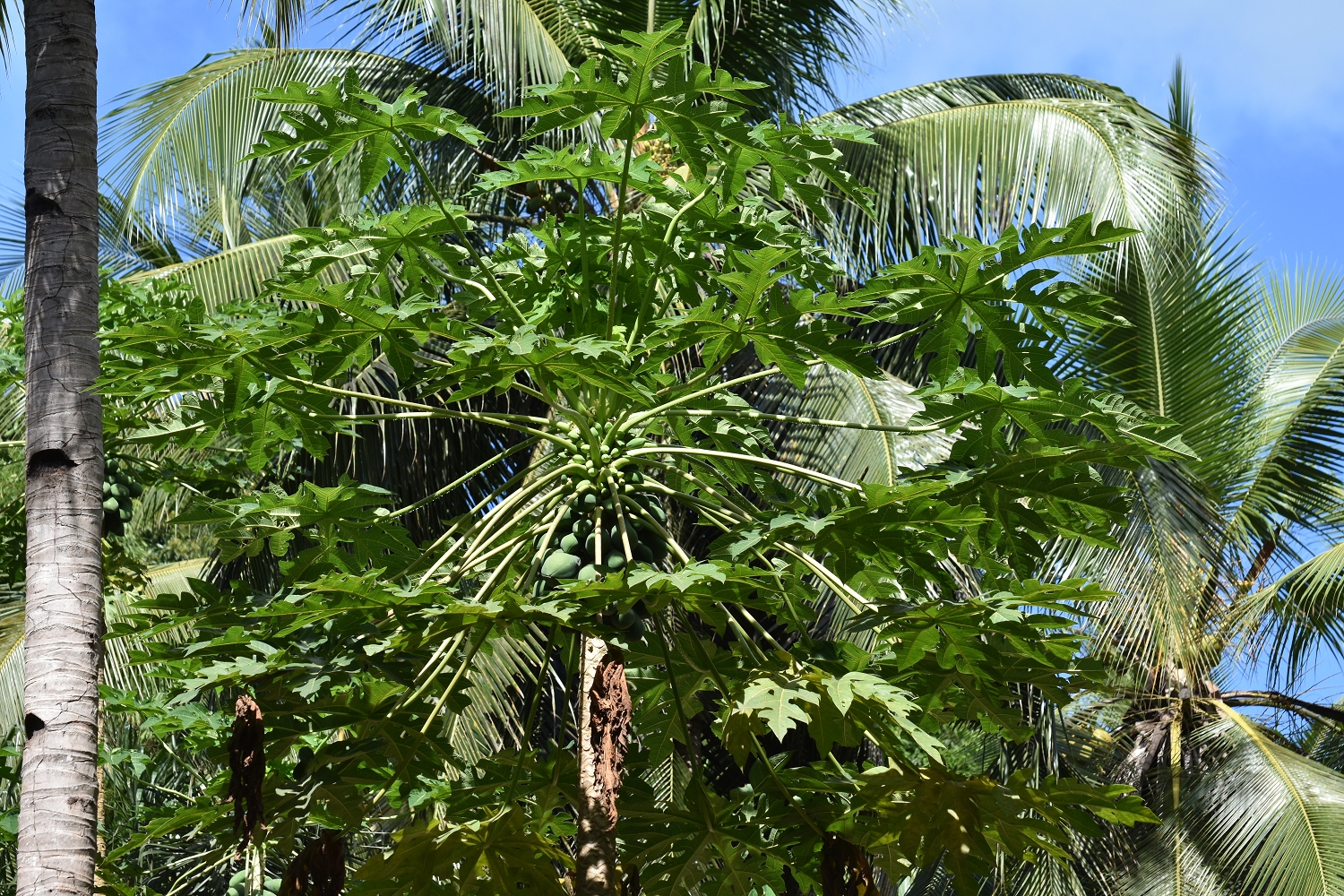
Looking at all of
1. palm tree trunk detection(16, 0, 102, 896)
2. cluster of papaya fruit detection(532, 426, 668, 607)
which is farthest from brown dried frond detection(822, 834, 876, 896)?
palm tree trunk detection(16, 0, 102, 896)

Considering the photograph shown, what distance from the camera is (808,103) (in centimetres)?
1015

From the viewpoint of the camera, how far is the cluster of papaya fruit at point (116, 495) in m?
5.91

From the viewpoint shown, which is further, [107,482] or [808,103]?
[808,103]

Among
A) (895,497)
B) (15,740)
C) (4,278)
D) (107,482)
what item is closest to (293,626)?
(895,497)

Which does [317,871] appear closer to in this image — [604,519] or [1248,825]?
[604,519]

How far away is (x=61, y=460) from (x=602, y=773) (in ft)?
6.04

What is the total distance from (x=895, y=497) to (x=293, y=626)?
59.1 inches

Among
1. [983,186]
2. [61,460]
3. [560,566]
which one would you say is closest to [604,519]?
[560,566]

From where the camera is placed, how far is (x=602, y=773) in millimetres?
3139

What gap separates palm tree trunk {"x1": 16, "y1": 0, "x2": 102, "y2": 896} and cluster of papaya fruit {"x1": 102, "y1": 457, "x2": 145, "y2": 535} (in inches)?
84.5

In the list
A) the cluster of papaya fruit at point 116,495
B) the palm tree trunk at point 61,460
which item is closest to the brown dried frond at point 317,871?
the palm tree trunk at point 61,460

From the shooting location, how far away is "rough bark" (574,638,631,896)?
3.13 metres

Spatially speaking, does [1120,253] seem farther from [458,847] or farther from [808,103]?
[458,847]

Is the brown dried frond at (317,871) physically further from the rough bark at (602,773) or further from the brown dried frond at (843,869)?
the brown dried frond at (843,869)
